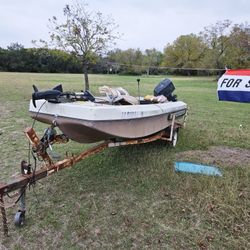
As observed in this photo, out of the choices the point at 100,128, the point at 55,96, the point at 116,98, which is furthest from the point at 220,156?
the point at 55,96

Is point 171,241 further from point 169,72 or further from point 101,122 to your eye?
point 169,72

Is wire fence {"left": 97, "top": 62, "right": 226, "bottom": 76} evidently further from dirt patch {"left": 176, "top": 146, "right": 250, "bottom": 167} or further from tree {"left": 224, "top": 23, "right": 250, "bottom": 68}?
dirt patch {"left": 176, "top": 146, "right": 250, "bottom": 167}

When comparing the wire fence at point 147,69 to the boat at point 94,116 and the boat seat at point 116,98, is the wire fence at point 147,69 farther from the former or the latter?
the boat at point 94,116

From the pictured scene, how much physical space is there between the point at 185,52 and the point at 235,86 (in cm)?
4054

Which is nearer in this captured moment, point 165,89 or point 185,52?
point 165,89

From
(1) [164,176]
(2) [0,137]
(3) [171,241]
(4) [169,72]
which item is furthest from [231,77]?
(4) [169,72]

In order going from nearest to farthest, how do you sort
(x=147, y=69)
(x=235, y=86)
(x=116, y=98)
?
(x=235, y=86)
(x=116, y=98)
(x=147, y=69)

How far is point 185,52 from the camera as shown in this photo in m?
41.8

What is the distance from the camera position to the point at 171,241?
252 centimetres

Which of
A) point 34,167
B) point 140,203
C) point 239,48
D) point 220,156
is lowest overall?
point 140,203

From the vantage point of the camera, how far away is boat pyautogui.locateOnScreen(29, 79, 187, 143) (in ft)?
9.27

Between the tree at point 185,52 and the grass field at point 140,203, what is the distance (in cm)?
3536

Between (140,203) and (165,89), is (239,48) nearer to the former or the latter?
(165,89)

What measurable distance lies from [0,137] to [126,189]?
347cm
